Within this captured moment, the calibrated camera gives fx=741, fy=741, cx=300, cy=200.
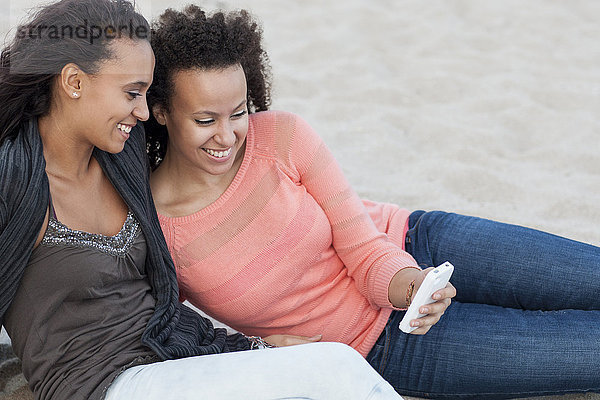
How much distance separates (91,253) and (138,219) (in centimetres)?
17

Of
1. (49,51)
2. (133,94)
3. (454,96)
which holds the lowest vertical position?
(454,96)

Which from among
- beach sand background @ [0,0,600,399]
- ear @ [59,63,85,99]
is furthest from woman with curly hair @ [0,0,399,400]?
beach sand background @ [0,0,600,399]

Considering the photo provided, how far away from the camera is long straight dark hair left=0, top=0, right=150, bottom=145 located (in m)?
1.71

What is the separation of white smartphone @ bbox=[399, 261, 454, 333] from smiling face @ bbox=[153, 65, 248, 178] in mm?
615

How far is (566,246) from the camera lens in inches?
88.1

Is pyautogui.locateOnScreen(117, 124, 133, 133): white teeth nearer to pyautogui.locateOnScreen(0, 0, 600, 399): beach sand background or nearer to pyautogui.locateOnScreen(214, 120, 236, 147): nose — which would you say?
pyautogui.locateOnScreen(214, 120, 236, 147): nose

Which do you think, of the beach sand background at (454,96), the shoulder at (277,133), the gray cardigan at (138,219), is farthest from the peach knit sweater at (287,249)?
the beach sand background at (454,96)

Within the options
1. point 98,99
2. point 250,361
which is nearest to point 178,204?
point 98,99

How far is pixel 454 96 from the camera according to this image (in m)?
4.02

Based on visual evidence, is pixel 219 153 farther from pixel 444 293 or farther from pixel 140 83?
pixel 444 293

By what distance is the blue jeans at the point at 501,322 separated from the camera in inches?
79.0

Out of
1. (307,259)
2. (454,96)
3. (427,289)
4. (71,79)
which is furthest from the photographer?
(454,96)

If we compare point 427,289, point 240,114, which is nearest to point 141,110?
point 240,114

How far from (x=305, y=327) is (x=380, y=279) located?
255mm
